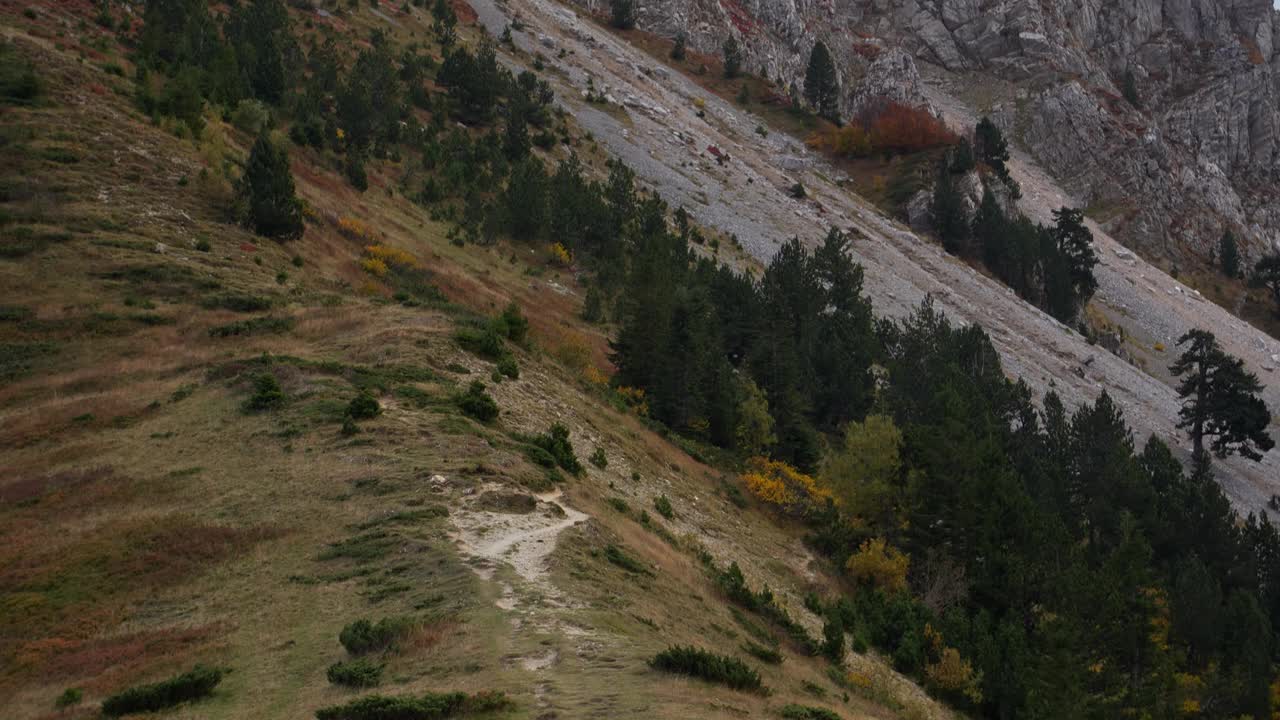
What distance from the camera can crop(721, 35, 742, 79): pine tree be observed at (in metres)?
140

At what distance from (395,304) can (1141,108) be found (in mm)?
164851

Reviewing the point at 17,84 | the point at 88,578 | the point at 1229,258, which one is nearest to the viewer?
the point at 88,578

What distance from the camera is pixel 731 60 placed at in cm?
14075

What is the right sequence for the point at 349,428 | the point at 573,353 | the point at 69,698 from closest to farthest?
the point at 69,698, the point at 349,428, the point at 573,353

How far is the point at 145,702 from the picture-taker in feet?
46.0

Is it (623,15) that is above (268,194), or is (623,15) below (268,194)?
above

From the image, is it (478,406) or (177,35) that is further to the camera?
(177,35)

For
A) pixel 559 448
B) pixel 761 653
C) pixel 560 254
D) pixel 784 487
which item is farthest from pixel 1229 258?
pixel 761 653

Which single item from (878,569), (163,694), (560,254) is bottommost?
(560,254)

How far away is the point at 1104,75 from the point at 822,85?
62462 mm

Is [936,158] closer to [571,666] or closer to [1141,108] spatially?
[1141,108]

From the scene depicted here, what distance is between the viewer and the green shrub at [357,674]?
1387 centimetres

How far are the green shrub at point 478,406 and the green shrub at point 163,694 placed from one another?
14765 millimetres

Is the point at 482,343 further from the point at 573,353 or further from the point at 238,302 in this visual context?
the point at 573,353
